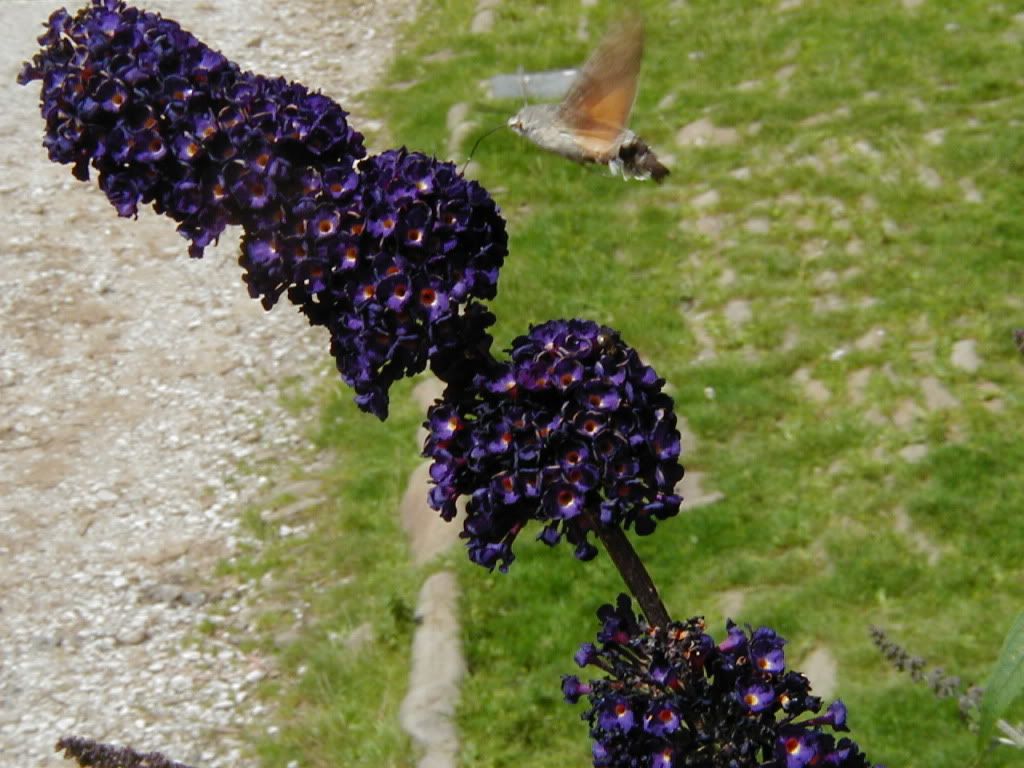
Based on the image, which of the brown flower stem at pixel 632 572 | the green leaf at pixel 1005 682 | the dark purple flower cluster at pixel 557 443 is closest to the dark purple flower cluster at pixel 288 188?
the dark purple flower cluster at pixel 557 443

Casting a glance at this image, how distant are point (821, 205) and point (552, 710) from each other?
4.07 meters

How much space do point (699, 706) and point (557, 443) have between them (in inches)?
19.7

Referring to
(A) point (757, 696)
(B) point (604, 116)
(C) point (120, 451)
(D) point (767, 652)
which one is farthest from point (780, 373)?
(A) point (757, 696)

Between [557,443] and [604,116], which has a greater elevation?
[557,443]

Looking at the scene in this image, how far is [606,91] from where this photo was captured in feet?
12.1

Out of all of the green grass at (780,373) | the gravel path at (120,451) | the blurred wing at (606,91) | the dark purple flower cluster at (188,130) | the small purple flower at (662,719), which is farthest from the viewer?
the gravel path at (120,451)

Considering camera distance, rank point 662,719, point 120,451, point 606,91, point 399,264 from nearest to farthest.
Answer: point 662,719 < point 399,264 < point 606,91 < point 120,451

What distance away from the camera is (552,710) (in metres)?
5.88

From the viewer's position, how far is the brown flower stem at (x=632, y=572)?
2535 millimetres

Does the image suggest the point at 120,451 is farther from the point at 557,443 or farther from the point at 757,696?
the point at 757,696

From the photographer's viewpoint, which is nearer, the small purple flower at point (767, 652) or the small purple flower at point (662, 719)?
the small purple flower at point (662, 719)

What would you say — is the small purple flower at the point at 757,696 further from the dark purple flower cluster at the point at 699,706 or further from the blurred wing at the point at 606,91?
the blurred wing at the point at 606,91

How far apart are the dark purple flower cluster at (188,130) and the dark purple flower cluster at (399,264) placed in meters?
0.08

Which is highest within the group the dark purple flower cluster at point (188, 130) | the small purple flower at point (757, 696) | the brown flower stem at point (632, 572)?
the dark purple flower cluster at point (188, 130)
